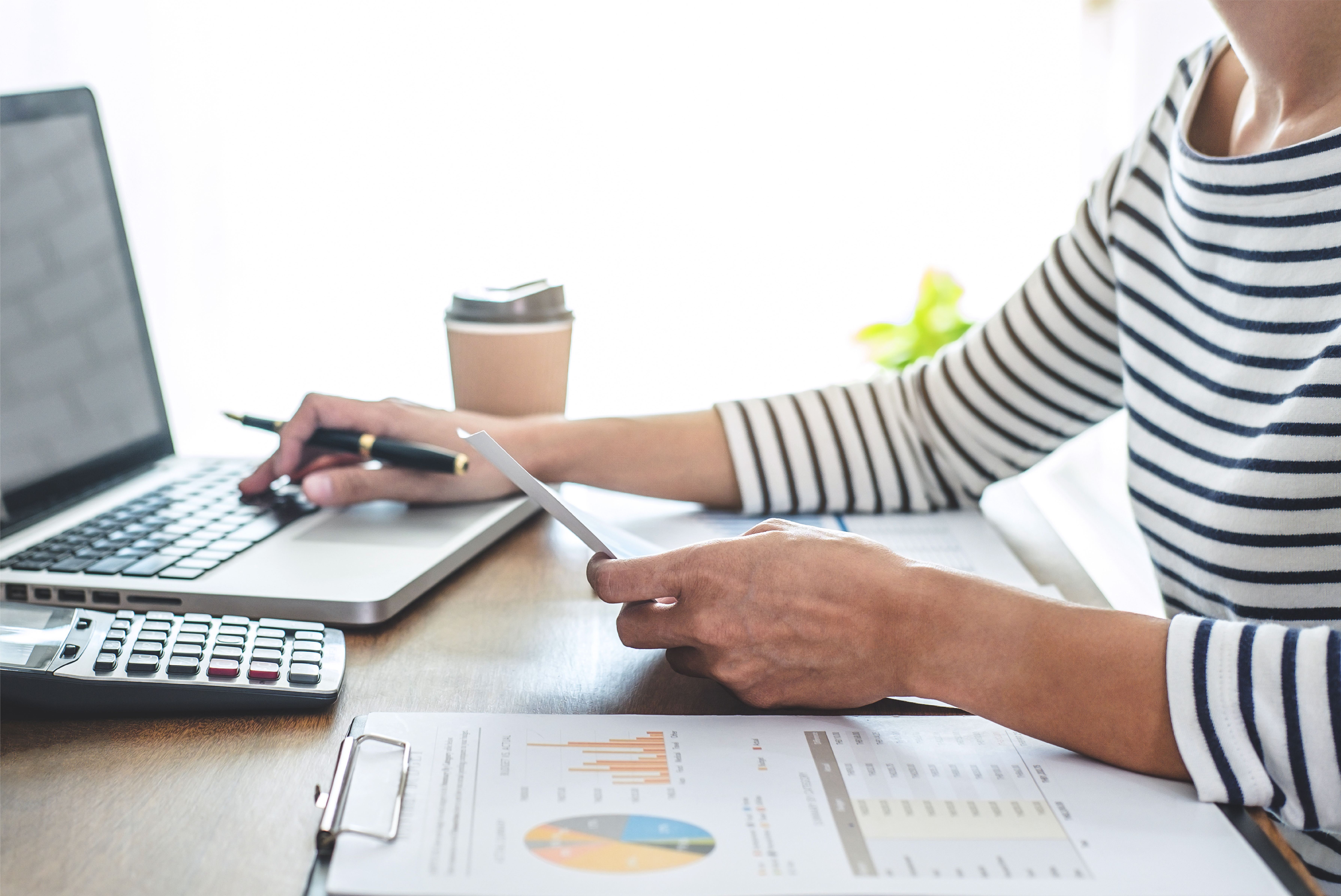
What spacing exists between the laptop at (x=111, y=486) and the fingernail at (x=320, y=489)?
0.01 metres

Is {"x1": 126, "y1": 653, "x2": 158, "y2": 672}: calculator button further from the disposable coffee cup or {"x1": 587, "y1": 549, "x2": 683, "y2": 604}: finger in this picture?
the disposable coffee cup

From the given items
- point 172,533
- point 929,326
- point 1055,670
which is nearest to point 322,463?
point 172,533

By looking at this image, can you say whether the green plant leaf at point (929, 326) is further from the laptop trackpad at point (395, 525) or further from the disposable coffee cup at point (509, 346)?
the laptop trackpad at point (395, 525)

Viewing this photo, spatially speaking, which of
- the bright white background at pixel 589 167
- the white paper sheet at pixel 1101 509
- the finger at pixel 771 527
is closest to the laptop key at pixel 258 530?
the finger at pixel 771 527

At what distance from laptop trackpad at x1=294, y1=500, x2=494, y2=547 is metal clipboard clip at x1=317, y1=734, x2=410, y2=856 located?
26 cm

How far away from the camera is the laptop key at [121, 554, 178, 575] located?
63 cm

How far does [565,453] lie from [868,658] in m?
0.40

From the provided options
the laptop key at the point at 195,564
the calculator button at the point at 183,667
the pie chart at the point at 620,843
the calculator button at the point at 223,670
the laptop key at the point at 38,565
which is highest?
the calculator button at the point at 183,667

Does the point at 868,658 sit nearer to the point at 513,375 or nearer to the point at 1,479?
the point at 513,375

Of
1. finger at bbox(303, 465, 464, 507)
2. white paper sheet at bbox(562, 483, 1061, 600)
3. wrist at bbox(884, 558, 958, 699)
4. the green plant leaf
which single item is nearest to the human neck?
white paper sheet at bbox(562, 483, 1061, 600)

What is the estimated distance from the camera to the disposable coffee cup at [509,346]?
2.96 feet

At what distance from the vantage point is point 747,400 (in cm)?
93

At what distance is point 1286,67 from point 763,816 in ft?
2.10

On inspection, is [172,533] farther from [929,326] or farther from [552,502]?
[929,326]
